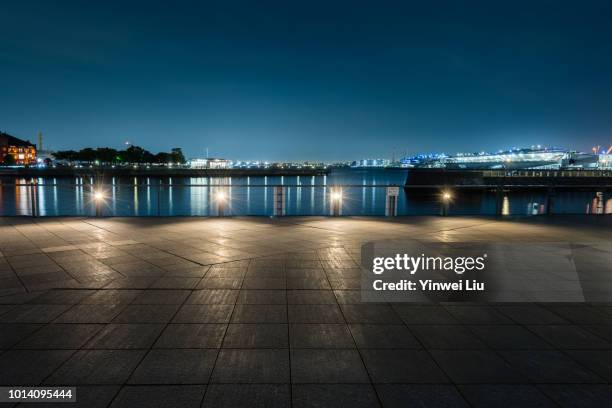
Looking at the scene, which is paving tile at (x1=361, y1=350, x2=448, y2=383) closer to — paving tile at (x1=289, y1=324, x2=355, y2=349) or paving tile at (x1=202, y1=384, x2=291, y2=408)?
paving tile at (x1=289, y1=324, x2=355, y2=349)

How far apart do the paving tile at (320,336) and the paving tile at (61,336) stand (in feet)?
7.50

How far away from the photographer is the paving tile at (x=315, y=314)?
15.1ft

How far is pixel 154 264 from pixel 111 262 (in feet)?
3.01

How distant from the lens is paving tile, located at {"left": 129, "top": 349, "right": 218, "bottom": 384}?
327cm

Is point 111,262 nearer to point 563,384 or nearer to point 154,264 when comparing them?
point 154,264

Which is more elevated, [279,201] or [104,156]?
[104,156]

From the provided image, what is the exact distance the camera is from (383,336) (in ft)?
13.6

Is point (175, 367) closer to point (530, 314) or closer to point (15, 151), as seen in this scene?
point (530, 314)

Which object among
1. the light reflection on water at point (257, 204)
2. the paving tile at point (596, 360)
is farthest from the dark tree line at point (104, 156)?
the paving tile at point (596, 360)

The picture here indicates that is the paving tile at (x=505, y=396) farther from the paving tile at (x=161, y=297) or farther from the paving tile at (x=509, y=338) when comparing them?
the paving tile at (x=161, y=297)

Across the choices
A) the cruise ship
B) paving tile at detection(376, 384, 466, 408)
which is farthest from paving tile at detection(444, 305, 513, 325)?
the cruise ship

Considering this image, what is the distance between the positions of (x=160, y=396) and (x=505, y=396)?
2866mm

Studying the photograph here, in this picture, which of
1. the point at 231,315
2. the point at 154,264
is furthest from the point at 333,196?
the point at 231,315

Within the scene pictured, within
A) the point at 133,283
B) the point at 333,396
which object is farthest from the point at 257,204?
the point at 333,396
